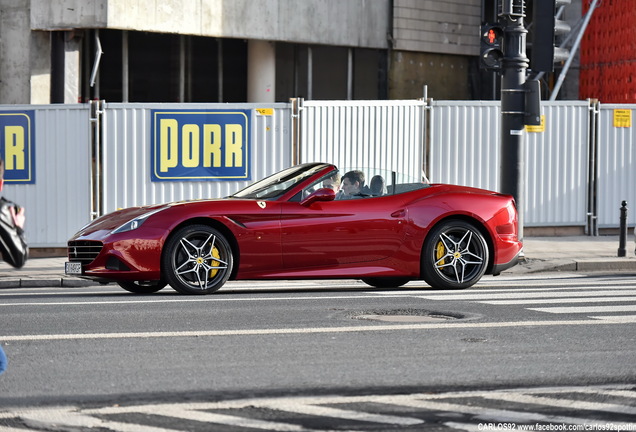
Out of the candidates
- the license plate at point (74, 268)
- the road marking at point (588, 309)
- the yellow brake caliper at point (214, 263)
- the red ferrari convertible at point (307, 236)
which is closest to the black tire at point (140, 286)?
the red ferrari convertible at point (307, 236)

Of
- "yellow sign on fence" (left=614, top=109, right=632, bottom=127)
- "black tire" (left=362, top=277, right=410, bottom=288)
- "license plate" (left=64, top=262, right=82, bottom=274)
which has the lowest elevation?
"black tire" (left=362, top=277, right=410, bottom=288)

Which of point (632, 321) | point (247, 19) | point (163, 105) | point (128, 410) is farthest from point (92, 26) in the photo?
point (128, 410)

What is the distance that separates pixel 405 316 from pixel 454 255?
2832mm

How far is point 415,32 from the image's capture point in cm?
2823

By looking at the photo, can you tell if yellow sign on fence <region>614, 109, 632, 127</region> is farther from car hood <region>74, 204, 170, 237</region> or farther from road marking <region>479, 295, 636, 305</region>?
car hood <region>74, 204, 170, 237</region>

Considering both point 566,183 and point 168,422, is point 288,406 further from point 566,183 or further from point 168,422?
point 566,183

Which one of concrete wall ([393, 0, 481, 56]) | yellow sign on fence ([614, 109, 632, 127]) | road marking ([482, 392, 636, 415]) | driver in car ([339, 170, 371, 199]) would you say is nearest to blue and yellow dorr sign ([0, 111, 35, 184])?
driver in car ([339, 170, 371, 199])

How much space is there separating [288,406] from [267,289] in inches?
273

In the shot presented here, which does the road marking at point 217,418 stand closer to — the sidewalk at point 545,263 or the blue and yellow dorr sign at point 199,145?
the sidewalk at point 545,263

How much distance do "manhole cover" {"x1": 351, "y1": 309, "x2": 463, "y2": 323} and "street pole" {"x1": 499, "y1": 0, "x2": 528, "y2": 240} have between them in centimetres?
661

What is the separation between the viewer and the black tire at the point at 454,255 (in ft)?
42.1

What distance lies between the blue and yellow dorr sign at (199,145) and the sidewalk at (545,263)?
2151 mm

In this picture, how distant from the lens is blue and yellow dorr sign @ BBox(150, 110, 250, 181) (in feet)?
61.0

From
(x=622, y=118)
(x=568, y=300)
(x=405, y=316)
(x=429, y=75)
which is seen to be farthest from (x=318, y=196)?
(x=429, y=75)
